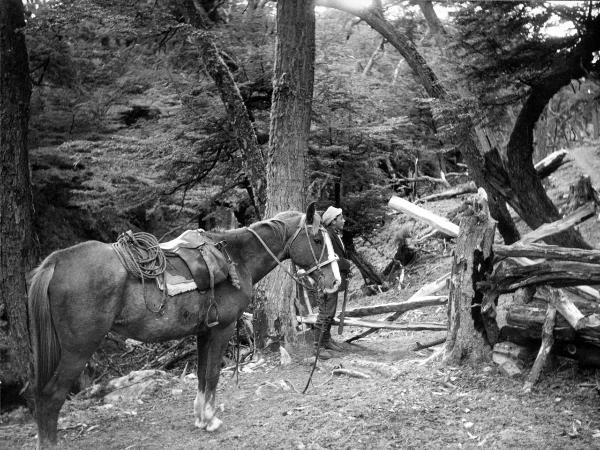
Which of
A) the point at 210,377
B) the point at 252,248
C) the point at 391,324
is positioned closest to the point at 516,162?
the point at 391,324

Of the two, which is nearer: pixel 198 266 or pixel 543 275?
pixel 198 266

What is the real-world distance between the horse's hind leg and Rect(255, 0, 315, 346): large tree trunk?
393cm

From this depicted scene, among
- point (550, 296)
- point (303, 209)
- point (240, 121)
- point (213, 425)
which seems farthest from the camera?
point (240, 121)

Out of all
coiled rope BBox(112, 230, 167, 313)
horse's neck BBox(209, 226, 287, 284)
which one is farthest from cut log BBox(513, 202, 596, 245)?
coiled rope BBox(112, 230, 167, 313)

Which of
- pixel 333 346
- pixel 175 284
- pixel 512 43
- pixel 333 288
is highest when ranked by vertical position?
pixel 512 43

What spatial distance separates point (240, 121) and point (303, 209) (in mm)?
2282

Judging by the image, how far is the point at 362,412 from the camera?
562 cm

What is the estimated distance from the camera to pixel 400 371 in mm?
6742

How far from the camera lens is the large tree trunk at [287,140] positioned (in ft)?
28.1

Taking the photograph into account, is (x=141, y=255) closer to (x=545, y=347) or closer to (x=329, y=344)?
(x=329, y=344)

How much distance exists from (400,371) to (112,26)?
720 centimetres

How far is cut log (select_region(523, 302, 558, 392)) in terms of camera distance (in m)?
5.90

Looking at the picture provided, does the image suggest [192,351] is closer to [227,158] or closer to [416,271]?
[227,158]

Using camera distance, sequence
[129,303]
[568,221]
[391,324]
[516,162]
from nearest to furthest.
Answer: [129,303], [568,221], [391,324], [516,162]
